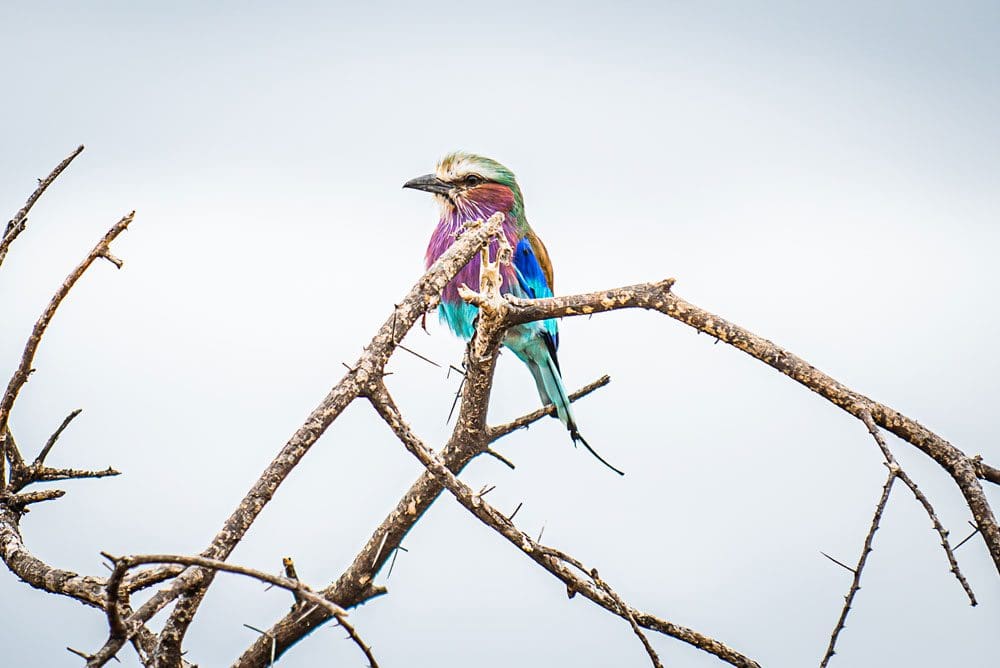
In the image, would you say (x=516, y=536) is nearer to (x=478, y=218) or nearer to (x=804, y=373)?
(x=804, y=373)

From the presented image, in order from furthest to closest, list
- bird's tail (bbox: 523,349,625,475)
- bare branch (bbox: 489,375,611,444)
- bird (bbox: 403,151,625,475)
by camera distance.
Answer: bird (bbox: 403,151,625,475) → bird's tail (bbox: 523,349,625,475) → bare branch (bbox: 489,375,611,444)

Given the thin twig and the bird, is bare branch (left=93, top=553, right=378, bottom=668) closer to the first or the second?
the thin twig

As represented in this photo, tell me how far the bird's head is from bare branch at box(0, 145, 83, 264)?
4.39 ft

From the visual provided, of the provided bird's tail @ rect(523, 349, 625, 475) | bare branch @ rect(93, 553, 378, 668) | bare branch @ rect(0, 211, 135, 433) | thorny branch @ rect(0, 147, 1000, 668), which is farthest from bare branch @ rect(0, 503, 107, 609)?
bird's tail @ rect(523, 349, 625, 475)

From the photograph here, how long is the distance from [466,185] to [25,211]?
146cm

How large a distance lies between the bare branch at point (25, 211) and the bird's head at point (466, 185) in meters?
1.34

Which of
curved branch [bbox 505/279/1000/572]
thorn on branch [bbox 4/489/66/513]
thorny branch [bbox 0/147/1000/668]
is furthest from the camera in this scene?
thorn on branch [bbox 4/489/66/513]

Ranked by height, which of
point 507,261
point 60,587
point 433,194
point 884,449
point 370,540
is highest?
point 433,194

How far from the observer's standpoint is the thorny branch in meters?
1.46

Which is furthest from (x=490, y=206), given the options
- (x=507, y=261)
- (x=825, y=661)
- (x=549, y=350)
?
(x=825, y=661)

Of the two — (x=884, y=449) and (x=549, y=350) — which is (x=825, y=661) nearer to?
(x=884, y=449)

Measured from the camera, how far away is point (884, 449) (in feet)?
4.87

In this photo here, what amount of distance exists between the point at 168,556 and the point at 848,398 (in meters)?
1.02

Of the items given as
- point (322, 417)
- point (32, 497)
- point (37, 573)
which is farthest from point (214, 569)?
point (32, 497)
